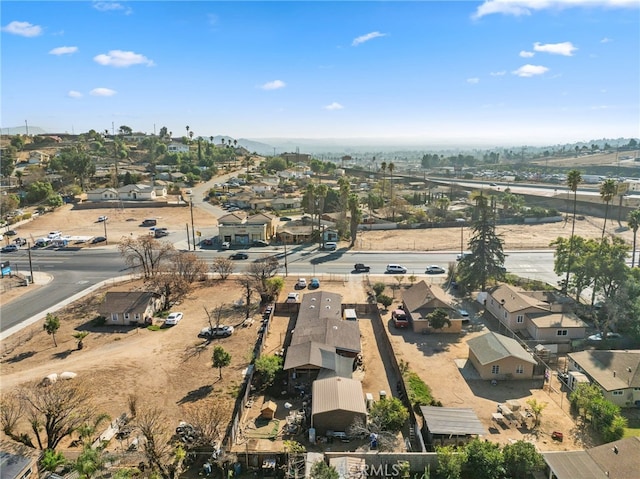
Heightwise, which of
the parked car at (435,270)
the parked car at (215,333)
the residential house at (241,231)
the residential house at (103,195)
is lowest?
the parked car at (215,333)

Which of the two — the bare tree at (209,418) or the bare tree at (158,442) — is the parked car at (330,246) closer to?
the bare tree at (209,418)

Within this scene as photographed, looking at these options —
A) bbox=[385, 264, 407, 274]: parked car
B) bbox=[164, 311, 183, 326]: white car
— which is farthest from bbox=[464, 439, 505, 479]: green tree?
bbox=[385, 264, 407, 274]: parked car

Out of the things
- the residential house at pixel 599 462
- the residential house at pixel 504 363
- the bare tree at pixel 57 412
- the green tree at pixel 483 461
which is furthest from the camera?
the residential house at pixel 504 363

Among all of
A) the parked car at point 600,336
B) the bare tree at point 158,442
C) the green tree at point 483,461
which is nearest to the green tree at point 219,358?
the bare tree at point 158,442

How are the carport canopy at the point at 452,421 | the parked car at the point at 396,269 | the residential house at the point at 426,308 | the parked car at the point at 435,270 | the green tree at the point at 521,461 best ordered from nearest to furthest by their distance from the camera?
the green tree at the point at 521,461, the carport canopy at the point at 452,421, the residential house at the point at 426,308, the parked car at the point at 396,269, the parked car at the point at 435,270

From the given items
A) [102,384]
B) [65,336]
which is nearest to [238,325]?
[102,384]

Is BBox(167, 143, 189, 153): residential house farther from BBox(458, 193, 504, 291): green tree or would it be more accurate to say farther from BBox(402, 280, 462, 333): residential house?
BBox(402, 280, 462, 333): residential house

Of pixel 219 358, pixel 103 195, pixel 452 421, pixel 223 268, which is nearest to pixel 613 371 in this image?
pixel 452 421
